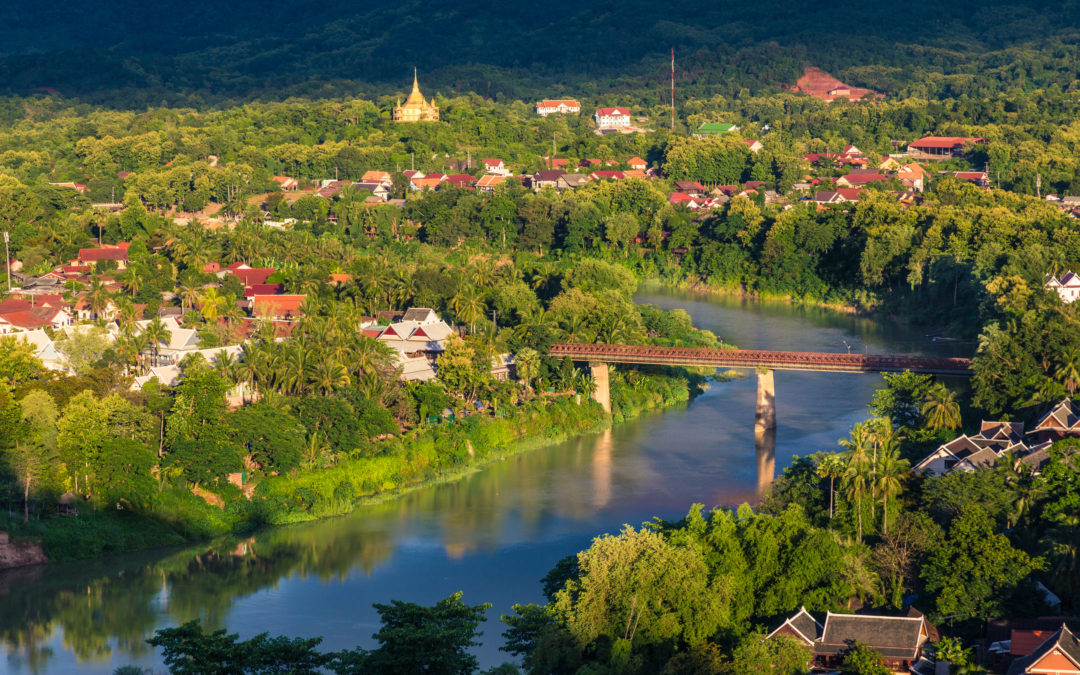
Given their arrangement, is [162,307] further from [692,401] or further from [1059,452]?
[1059,452]

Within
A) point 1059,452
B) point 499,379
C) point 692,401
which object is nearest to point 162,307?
point 499,379

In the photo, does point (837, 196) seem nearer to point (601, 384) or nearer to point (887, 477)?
point (601, 384)

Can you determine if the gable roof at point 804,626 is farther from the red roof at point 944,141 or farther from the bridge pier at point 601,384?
the red roof at point 944,141

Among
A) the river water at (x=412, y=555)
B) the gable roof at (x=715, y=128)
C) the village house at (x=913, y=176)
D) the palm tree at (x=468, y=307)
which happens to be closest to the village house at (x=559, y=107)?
the gable roof at (x=715, y=128)

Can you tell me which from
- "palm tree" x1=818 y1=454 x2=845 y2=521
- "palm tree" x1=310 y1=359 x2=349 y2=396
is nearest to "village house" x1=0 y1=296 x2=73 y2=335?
"palm tree" x1=310 y1=359 x2=349 y2=396

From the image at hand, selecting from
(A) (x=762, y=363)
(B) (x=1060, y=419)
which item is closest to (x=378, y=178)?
(A) (x=762, y=363)

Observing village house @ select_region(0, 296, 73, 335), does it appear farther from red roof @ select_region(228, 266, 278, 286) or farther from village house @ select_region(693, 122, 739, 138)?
village house @ select_region(693, 122, 739, 138)
